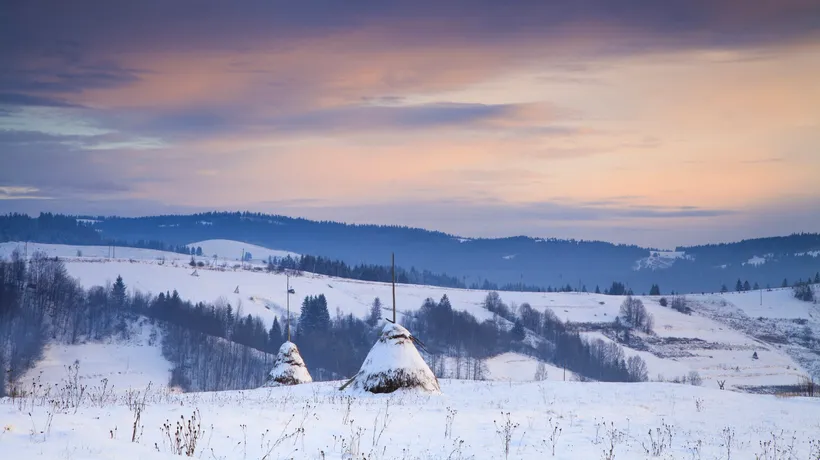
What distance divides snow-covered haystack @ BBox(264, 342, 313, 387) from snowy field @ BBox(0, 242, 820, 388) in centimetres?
9162

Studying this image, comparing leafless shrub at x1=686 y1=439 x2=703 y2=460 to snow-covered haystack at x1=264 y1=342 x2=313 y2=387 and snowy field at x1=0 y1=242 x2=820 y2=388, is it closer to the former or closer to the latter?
snow-covered haystack at x1=264 y1=342 x2=313 y2=387

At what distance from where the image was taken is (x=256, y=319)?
476 ft

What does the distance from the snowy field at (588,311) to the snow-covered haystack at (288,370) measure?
9162 centimetres

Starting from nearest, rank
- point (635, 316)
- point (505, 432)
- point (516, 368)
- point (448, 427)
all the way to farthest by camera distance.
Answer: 1. point (505, 432)
2. point (448, 427)
3. point (516, 368)
4. point (635, 316)

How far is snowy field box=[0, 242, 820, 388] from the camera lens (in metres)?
141

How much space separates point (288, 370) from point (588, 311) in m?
161

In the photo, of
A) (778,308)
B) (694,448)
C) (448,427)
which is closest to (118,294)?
(448,427)

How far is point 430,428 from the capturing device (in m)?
19.0

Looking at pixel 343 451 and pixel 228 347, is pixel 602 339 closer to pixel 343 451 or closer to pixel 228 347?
pixel 228 347

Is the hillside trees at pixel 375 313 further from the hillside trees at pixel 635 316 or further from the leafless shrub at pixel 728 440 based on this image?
the leafless shrub at pixel 728 440

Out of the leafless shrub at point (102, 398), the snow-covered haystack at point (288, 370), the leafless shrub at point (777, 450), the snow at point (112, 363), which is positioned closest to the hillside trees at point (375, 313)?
the snow at point (112, 363)

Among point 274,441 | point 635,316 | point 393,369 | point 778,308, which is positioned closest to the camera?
point 274,441

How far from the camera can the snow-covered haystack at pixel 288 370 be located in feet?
133

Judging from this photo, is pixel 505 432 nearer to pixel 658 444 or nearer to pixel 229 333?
pixel 658 444
